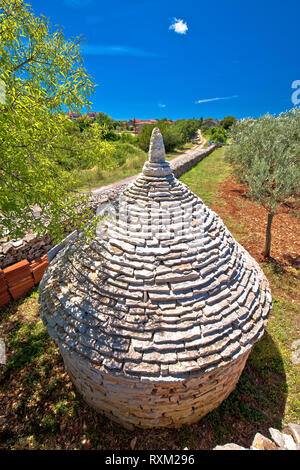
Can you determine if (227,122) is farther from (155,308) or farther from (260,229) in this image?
(155,308)

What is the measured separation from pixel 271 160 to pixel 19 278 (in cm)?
1370

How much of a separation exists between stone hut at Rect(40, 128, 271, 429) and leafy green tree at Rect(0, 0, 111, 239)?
4.49 feet

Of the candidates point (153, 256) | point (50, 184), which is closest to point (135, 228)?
point (153, 256)

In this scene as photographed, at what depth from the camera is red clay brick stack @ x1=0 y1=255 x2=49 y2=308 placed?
8148 mm

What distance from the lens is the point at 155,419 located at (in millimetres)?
4609

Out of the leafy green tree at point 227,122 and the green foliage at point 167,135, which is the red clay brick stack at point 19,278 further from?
the leafy green tree at point 227,122

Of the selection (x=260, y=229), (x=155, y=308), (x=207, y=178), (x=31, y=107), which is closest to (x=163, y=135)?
(x=207, y=178)

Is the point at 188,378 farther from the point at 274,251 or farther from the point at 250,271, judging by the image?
the point at 274,251

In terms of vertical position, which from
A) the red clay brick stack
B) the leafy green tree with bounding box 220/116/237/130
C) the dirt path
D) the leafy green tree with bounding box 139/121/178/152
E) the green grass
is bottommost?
the dirt path

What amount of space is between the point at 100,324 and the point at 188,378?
1856 mm

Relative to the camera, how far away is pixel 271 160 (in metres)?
12.1

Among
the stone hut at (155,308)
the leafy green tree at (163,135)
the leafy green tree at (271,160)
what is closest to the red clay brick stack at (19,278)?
the stone hut at (155,308)

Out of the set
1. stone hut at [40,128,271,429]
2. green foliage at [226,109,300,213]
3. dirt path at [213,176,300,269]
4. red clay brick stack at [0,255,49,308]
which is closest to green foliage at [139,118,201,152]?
green foliage at [226,109,300,213]

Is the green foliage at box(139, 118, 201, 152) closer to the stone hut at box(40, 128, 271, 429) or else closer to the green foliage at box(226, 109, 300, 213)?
the green foliage at box(226, 109, 300, 213)
